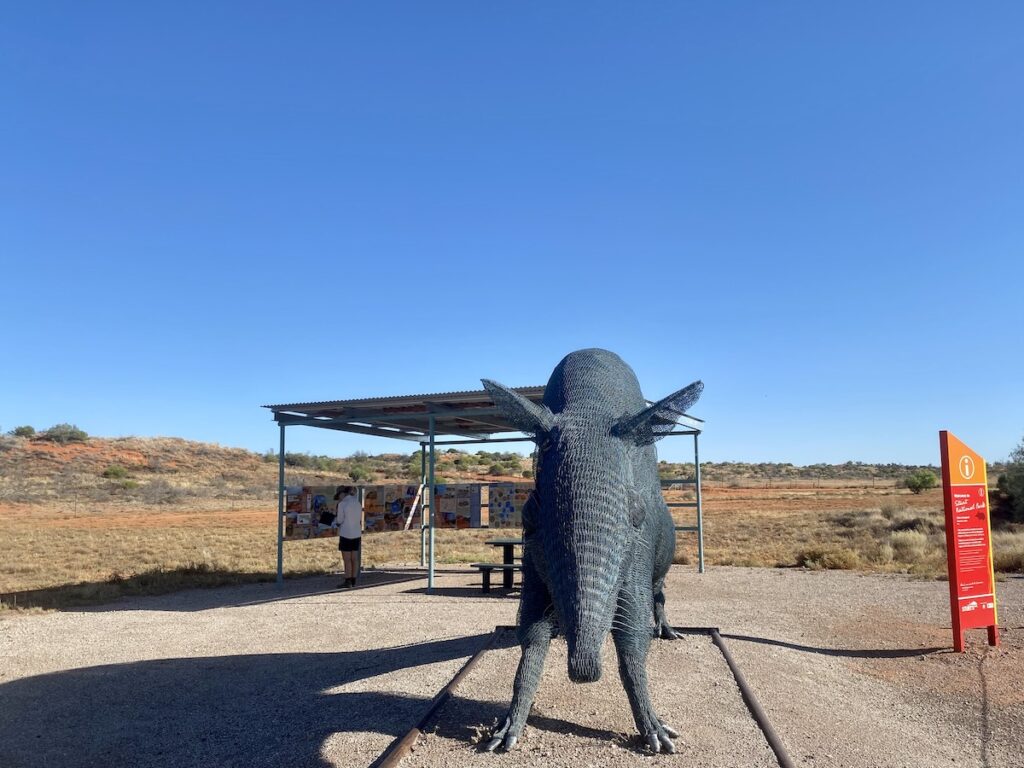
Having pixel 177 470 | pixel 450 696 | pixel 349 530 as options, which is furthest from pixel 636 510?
pixel 177 470

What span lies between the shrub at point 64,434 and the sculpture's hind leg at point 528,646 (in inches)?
2865

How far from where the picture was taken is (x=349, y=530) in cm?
1411

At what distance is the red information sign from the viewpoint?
8.36m

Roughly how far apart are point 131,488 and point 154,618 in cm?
4172

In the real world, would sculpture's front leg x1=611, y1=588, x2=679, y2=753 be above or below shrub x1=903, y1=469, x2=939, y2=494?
below

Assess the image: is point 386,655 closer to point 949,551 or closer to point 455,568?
point 949,551

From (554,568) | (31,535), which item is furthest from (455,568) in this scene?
(31,535)

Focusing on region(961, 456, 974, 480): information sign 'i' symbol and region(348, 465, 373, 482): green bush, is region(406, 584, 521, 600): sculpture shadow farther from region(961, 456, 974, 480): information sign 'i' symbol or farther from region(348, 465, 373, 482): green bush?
region(348, 465, 373, 482): green bush

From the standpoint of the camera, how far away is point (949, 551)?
8484mm

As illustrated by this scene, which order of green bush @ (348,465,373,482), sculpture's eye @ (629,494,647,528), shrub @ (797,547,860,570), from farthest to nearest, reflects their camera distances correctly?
green bush @ (348,465,373,482) < shrub @ (797,547,860,570) < sculpture's eye @ (629,494,647,528)

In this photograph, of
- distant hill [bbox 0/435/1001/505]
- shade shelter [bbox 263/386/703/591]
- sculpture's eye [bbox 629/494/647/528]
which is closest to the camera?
sculpture's eye [bbox 629/494/647/528]

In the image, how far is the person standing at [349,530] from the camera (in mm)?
14062

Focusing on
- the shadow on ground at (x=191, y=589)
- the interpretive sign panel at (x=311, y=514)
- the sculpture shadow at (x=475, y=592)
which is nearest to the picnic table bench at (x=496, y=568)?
the sculpture shadow at (x=475, y=592)

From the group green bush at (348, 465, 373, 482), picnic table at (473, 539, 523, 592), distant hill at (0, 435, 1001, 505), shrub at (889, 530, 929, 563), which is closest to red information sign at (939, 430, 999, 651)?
picnic table at (473, 539, 523, 592)
